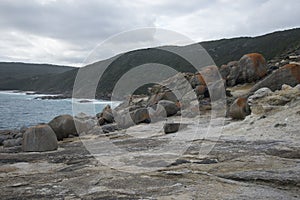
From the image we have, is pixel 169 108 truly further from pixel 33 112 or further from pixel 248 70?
pixel 33 112

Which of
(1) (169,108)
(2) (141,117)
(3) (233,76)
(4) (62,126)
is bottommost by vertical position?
(4) (62,126)

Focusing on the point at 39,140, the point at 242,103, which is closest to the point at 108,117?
the point at 242,103

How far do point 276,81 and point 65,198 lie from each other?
1363 cm

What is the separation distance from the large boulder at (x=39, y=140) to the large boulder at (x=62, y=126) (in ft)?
16.5

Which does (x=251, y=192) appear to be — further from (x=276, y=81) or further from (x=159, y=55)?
(x=159, y=55)

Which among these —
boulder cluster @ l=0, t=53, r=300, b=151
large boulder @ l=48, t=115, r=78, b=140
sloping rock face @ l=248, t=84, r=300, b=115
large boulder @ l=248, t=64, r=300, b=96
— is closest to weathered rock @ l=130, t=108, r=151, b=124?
boulder cluster @ l=0, t=53, r=300, b=151

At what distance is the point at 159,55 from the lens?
3999 inches

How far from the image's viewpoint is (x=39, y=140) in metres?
11.4

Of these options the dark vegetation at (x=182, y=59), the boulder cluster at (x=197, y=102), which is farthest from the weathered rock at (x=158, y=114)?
the dark vegetation at (x=182, y=59)

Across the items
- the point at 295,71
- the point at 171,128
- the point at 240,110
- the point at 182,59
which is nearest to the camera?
the point at 171,128

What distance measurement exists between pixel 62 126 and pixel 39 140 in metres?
5.54

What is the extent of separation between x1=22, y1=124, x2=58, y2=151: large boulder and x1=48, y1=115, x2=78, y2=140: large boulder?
198 inches

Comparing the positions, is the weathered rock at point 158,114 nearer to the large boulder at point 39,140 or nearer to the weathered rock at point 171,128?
the weathered rock at point 171,128

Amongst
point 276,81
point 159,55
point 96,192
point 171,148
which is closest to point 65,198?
point 96,192
